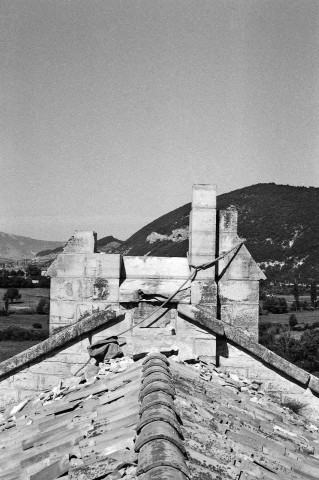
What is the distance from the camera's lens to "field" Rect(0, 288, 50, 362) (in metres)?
55.8

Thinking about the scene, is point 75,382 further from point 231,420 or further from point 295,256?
point 295,256

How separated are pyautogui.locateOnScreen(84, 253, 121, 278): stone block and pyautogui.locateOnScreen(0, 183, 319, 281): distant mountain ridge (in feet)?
280

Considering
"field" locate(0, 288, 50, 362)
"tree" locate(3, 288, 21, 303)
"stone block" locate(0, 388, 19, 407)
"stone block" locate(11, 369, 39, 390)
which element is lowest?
"field" locate(0, 288, 50, 362)

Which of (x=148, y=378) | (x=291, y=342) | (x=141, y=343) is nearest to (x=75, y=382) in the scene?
(x=141, y=343)

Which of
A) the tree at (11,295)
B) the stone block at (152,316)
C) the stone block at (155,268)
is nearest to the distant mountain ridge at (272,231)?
the tree at (11,295)

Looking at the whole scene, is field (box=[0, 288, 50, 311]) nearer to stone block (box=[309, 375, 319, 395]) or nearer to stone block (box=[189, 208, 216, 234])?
stone block (box=[189, 208, 216, 234])

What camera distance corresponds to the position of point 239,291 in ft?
31.3

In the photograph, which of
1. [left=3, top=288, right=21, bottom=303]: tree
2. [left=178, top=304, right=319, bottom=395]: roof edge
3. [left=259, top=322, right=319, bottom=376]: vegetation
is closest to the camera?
[left=178, top=304, right=319, bottom=395]: roof edge

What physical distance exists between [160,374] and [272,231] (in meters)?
112

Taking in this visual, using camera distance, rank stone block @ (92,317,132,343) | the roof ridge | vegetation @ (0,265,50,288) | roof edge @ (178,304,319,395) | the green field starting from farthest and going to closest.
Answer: vegetation @ (0,265,50,288), the green field, stone block @ (92,317,132,343), roof edge @ (178,304,319,395), the roof ridge

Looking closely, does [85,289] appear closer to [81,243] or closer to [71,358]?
[81,243]

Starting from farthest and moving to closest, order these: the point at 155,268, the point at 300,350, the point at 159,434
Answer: the point at 300,350
the point at 155,268
the point at 159,434

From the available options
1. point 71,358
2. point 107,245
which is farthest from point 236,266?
point 107,245

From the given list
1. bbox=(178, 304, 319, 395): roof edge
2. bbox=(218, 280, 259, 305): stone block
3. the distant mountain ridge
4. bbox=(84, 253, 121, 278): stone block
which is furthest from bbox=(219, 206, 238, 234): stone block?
the distant mountain ridge
